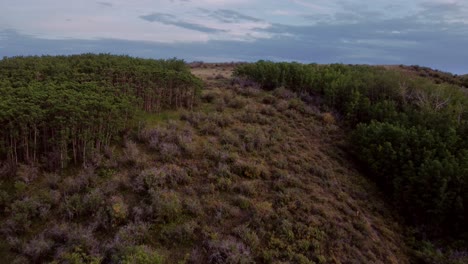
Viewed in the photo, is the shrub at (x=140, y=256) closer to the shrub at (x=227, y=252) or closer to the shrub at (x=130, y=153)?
the shrub at (x=227, y=252)

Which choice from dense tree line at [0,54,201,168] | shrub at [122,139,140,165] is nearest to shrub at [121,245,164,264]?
shrub at [122,139,140,165]

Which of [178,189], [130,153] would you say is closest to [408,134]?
[178,189]

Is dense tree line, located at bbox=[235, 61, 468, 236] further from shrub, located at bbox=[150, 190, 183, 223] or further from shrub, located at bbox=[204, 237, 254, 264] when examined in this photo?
shrub, located at bbox=[150, 190, 183, 223]

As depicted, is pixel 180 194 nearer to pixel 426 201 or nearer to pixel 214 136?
pixel 214 136

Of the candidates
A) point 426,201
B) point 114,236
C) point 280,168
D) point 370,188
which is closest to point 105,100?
point 114,236

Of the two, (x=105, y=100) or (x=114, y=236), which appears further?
(x=105, y=100)

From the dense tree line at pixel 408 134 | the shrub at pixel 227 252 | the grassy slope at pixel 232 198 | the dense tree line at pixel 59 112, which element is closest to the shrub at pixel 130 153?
the grassy slope at pixel 232 198

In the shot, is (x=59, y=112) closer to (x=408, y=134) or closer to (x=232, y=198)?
(x=232, y=198)
